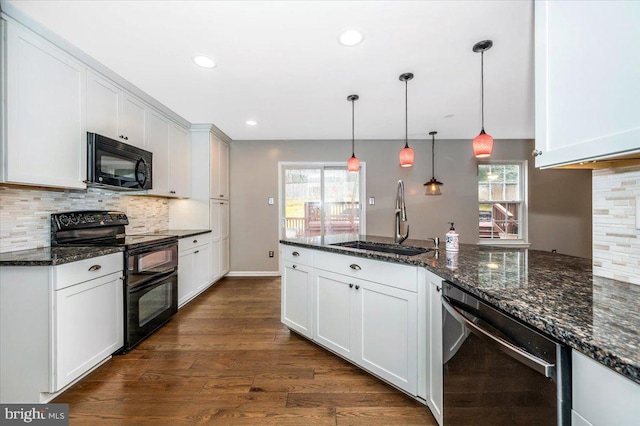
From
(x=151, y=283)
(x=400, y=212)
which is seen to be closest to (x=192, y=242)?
(x=151, y=283)

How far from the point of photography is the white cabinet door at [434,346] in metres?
1.27

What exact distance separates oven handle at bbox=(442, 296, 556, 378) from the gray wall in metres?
3.56

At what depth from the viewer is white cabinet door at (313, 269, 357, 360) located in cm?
A: 179

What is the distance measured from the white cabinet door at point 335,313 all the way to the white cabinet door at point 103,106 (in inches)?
87.0

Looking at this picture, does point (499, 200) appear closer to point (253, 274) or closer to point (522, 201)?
point (522, 201)

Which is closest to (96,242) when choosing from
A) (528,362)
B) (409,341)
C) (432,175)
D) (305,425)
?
(305,425)

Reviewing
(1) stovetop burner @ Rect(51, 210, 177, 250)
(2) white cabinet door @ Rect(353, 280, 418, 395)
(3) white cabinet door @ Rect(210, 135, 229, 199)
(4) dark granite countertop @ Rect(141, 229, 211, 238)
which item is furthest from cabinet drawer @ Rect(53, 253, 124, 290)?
(3) white cabinet door @ Rect(210, 135, 229, 199)

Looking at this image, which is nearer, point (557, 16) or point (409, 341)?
point (557, 16)

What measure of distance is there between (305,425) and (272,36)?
97.7 inches

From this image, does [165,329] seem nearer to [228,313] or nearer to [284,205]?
[228,313]

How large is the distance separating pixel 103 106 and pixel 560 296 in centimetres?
324

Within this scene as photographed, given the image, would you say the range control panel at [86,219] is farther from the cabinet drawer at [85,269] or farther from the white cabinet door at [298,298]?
the white cabinet door at [298,298]

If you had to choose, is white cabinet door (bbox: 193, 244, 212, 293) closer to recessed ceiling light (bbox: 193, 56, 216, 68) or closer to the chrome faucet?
recessed ceiling light (bbox: 193, 56, 216, 68)

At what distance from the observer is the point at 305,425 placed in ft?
4.51
